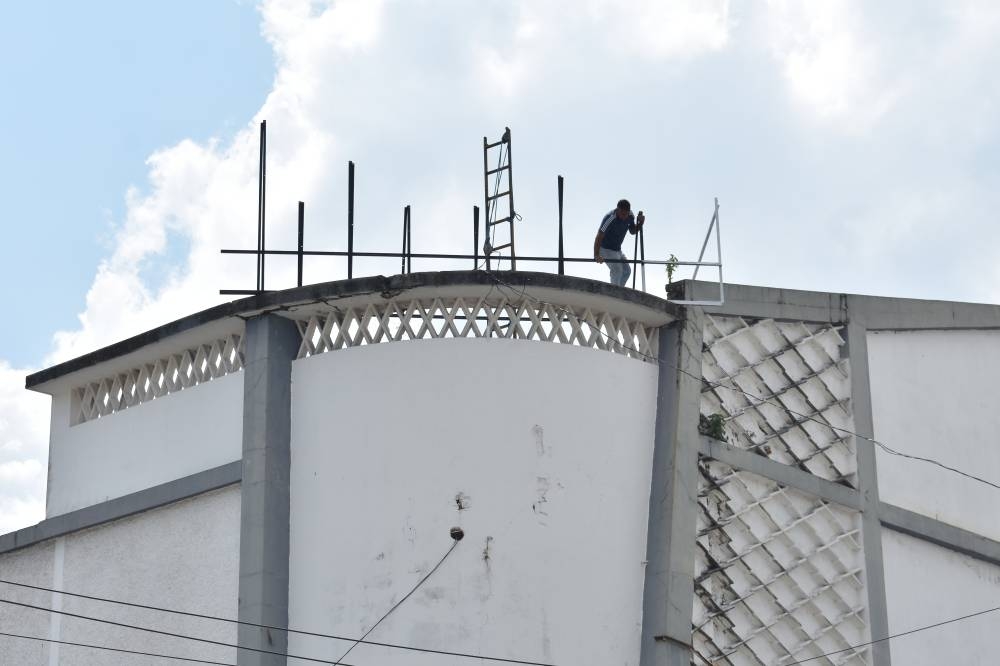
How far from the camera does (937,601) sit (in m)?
21.7

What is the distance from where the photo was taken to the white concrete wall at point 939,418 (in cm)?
2188

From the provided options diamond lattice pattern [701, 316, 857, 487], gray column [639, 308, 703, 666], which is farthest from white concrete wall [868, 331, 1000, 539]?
gray column [639, 308, 703, 666]

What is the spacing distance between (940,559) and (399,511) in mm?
7459

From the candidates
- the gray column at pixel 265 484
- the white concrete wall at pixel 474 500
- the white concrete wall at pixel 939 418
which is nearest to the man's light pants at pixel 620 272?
the white concrete wall at pixel 474 500

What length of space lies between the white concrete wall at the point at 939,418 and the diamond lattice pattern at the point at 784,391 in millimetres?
627

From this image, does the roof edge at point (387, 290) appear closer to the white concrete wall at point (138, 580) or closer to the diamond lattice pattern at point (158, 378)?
the diamond lattice pattern at point (158, 378)

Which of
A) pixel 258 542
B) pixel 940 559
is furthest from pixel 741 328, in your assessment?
pixel 258 542

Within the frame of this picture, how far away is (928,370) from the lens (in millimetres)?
22734

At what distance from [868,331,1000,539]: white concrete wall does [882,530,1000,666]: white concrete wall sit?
525mm

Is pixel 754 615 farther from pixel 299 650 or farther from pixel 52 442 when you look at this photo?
pixel 52 442

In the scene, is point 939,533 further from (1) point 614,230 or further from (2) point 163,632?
(2) point 163,632

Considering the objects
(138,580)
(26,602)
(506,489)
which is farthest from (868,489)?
(26,602)

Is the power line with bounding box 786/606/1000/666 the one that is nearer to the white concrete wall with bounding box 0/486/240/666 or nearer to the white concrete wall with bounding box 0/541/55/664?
the white concrete wall with bounding box 0/486/240/666

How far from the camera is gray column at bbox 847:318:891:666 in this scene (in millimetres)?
20797
